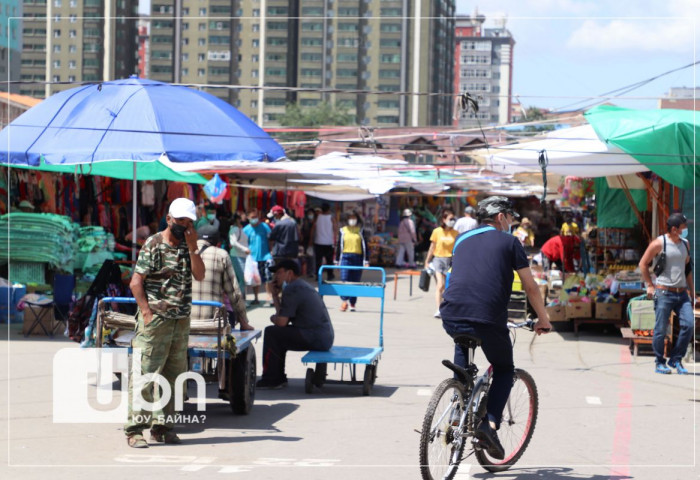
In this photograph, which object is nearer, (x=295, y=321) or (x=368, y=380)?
(x=368, y=380)

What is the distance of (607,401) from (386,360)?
341 cm

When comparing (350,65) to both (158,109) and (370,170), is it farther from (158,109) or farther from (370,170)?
(158,109)

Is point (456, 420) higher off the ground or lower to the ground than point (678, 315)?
higher

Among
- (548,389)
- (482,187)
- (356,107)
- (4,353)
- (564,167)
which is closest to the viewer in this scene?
(548,389)

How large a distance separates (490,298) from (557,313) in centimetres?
1046

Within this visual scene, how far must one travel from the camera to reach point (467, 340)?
6.36 m

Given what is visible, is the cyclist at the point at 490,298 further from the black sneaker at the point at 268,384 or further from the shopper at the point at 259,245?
the shopper at the point at 259,245

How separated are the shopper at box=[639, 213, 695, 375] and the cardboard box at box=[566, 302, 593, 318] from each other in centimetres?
396

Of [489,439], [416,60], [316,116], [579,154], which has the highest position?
[416,60]

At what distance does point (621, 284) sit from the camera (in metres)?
15.4

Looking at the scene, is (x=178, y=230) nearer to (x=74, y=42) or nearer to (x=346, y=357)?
(x=346, y=357)

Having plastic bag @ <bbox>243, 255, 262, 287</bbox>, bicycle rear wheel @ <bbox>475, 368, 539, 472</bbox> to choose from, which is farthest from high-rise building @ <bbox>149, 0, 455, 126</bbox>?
bicycle rear wheel @ <bbox>475, 368, 539, 472</bbox>

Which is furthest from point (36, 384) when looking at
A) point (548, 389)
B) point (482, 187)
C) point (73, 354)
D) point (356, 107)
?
point (356, 107)

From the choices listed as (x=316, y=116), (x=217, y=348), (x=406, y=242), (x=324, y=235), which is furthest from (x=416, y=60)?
(x=217, y=348)
